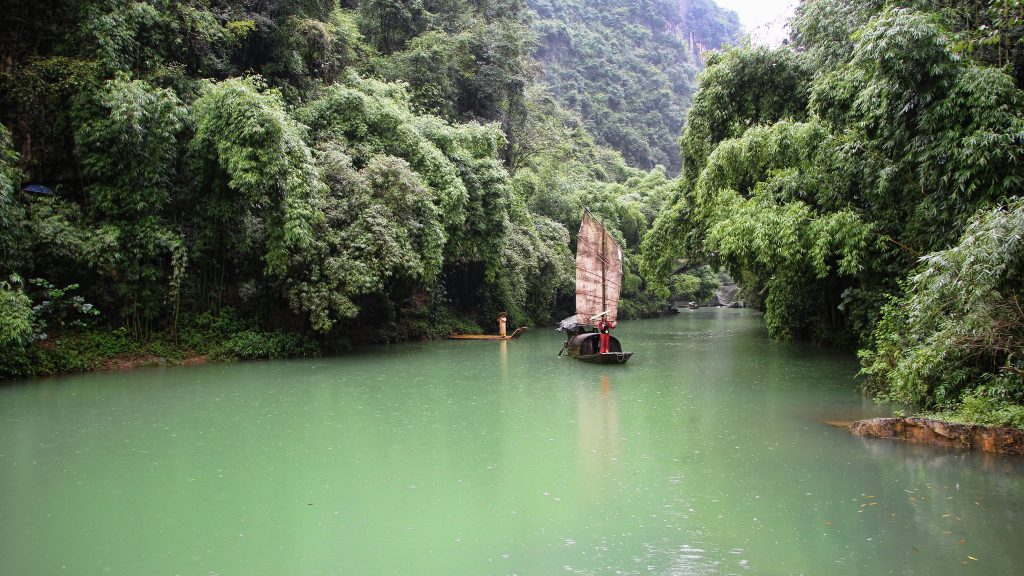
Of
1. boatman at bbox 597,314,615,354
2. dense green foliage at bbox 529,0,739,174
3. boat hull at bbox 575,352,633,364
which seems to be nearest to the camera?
boat hull at bbox 575,352,633,364

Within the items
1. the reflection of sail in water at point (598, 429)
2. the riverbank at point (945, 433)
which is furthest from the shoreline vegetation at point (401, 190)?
the reflection of sail in water at point (598, 429)

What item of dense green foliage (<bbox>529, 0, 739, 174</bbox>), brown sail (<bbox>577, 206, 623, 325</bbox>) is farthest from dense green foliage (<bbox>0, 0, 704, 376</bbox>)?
dense green foliage (<bbox>529, 0, 739, 174</bbox>)

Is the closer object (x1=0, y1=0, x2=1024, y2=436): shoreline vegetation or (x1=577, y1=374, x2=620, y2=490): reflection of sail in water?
(x1=577, y1=374, x2=620, y2=490): reflection of sail in water

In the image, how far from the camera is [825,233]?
9086 millimetres

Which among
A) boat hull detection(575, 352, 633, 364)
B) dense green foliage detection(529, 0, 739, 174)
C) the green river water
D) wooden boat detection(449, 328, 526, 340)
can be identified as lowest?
the green river water

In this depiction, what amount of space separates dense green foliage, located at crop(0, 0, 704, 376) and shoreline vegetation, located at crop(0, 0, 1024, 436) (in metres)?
0.05

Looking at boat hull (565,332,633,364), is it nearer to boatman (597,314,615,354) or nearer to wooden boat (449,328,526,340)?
boatman (597,314,615,354)

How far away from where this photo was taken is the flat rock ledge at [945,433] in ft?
18.5

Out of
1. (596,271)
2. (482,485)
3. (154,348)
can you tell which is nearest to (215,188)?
(154,348)

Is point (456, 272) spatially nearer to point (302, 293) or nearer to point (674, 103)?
point (302, 293)

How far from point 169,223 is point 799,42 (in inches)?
453

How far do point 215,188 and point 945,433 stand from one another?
10.7m

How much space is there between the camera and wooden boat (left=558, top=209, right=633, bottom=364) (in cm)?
1313

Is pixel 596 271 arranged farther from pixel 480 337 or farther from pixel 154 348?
pixel 154 348
